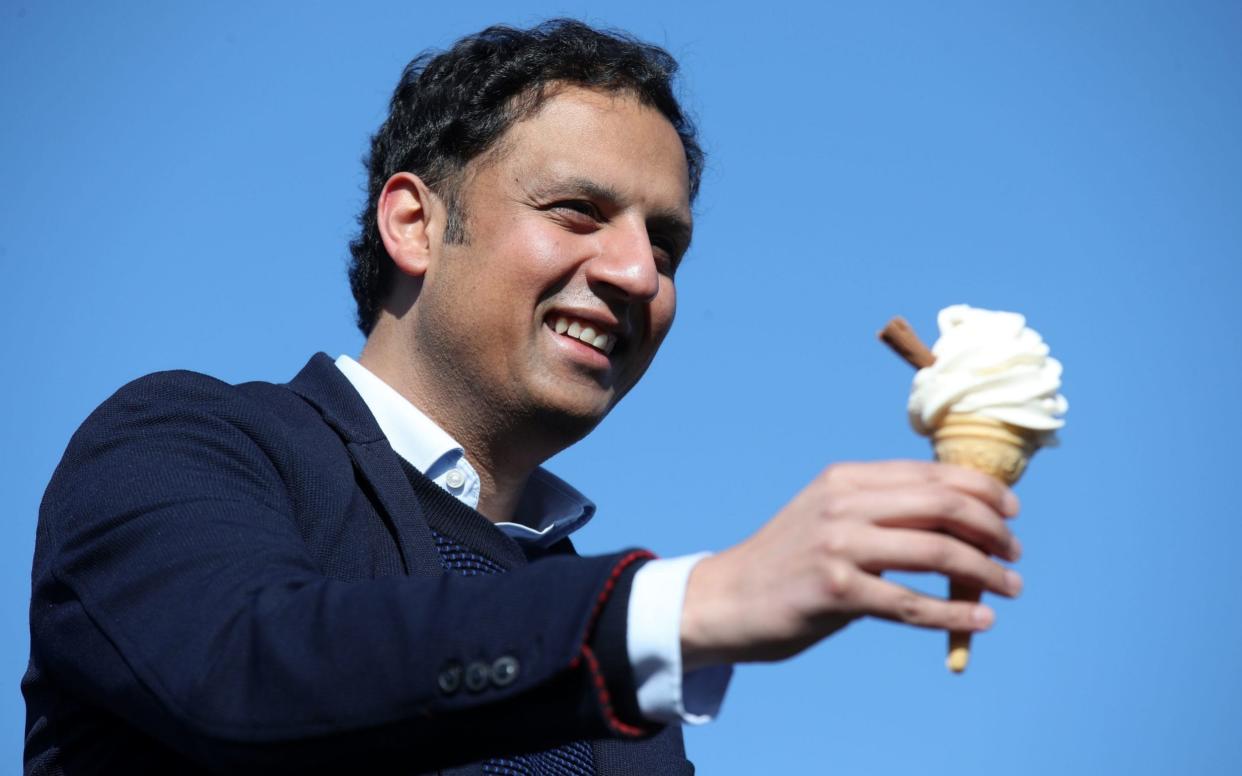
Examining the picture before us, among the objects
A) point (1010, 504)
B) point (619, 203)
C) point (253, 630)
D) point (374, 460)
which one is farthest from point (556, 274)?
point (1010, 504)

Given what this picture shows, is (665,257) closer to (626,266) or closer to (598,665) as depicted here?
(626,266)

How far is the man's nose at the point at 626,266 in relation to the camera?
5082 millimetres

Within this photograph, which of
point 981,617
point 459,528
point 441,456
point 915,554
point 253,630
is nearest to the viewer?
point 915,554

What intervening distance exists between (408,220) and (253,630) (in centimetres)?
315

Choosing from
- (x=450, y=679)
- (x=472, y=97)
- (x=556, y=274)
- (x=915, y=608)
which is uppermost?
(x=472, y=97)

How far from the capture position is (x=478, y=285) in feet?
16.7

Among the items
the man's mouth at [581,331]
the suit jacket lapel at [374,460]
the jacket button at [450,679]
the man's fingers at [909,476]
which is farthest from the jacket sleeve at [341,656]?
the man's mouth at [581,331]

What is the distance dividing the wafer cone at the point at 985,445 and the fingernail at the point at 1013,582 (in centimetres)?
33

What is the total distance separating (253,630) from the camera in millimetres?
2688

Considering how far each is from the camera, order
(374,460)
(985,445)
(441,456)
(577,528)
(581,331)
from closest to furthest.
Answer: (985,445), (374,460), (441,456), (581,331), (577,528)

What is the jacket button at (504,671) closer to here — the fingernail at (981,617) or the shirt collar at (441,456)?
the fingernail at (981,617)

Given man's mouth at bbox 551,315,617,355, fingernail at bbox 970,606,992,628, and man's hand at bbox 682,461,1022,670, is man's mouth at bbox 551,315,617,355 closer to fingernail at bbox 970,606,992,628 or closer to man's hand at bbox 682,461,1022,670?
man's hand at bbox 682,461,1022,670

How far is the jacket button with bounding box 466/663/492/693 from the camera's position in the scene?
8.46ft

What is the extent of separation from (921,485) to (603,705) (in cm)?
69
